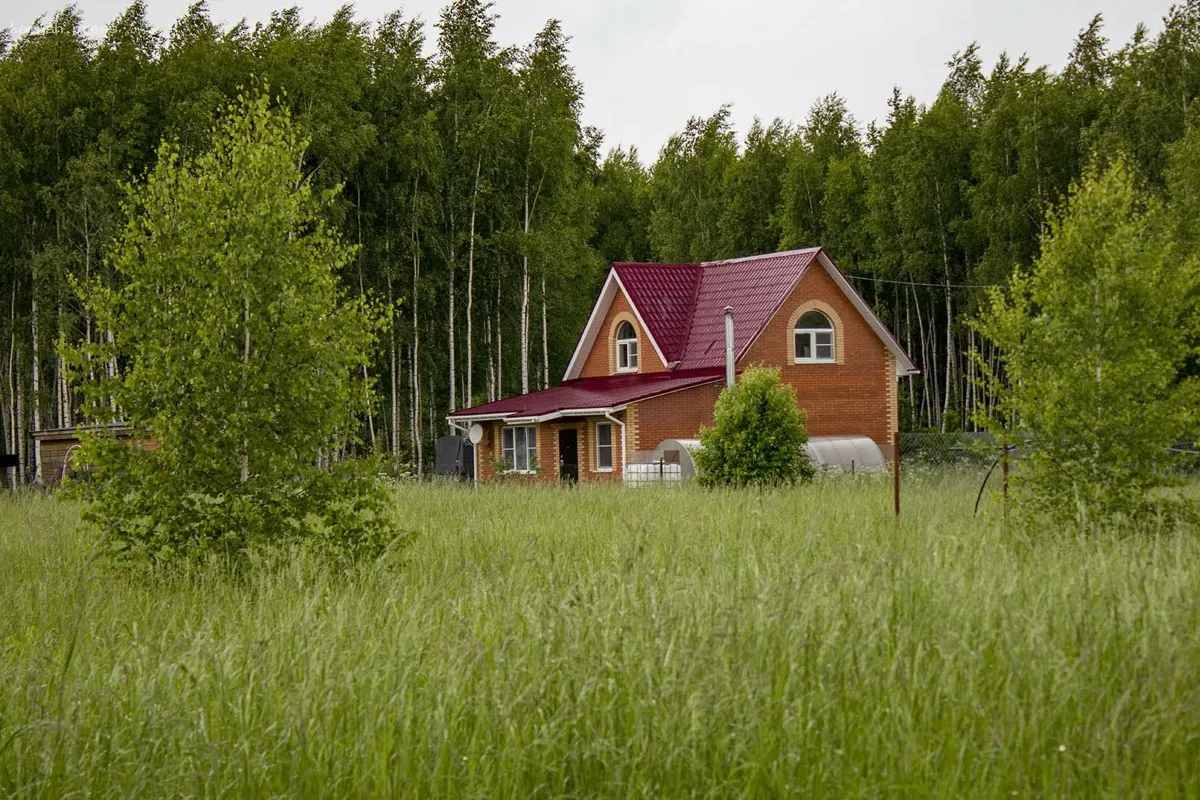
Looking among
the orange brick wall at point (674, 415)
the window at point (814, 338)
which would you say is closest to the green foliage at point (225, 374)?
the orange brick wall at point (674, 415)

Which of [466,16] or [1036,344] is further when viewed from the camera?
[466,16]

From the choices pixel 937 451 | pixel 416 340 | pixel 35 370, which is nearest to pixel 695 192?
pixel 416 340

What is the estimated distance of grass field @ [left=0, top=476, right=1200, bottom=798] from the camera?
15.4 feet

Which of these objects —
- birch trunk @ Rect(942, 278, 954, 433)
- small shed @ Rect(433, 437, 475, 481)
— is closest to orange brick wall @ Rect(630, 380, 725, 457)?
small shed @ Rect(433, 437, 475, 481)

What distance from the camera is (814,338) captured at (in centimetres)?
3253

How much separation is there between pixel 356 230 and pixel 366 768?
32.9 meters

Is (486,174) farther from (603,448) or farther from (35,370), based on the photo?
(35,370)

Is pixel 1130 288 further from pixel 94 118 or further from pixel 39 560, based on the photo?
pixel 94 118

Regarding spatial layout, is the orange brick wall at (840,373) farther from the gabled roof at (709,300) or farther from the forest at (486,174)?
the forest at (486,174)

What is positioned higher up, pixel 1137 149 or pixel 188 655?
pixel 1137 149

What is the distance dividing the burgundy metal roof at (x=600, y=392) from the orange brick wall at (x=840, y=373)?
195 centimetres

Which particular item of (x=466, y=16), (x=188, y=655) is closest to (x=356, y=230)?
(x=466, y=16)

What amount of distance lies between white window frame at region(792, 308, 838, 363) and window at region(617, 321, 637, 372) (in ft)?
15.4

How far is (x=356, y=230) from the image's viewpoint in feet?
119
